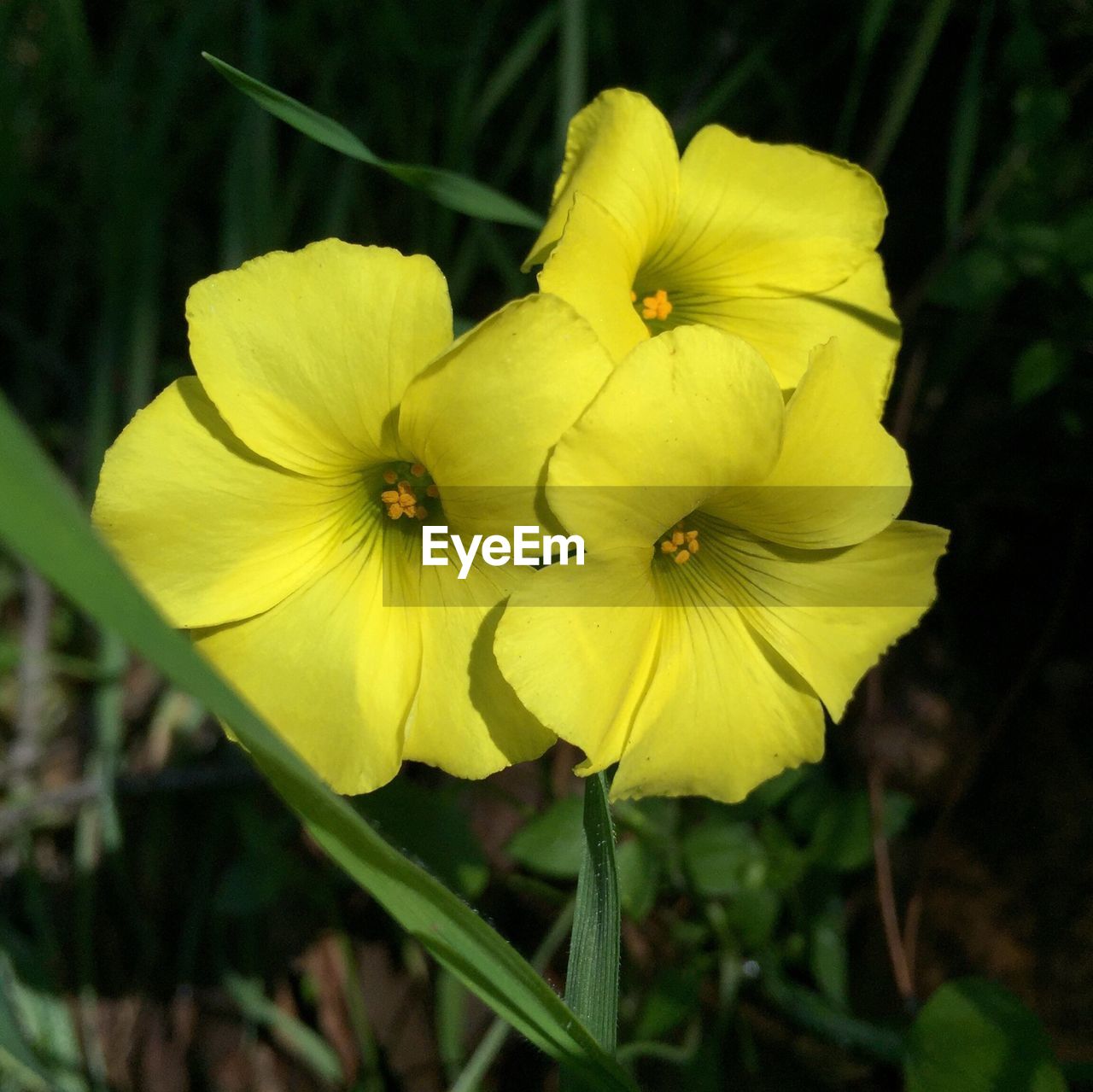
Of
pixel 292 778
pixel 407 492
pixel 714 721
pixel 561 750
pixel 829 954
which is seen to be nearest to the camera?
pixel 292 778

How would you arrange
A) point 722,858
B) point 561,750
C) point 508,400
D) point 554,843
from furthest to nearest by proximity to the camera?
point 561,750 → point 722,858 → point 554,843 → point 508,400

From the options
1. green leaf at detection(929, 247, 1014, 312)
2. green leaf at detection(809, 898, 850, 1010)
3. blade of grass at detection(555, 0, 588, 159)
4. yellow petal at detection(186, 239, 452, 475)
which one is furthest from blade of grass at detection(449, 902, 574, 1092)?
blade of grass at detection(555, 0, 588, 159)

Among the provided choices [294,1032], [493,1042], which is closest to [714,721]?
[493,1042]

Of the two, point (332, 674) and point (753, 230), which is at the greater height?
point (753, 230)

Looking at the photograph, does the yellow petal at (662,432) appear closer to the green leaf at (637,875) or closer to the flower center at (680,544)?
the flower center at (680,544)

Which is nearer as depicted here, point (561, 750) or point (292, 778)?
point (292, 778)

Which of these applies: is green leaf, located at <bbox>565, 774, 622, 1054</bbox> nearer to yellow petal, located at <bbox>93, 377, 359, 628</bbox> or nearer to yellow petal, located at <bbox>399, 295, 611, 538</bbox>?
yellow petal, located at <bbox>399, 295, 611, 538</bbox>

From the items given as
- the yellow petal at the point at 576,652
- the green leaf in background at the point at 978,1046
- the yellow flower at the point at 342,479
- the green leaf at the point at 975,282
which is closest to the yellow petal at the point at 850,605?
the yellow petal at the point at 576,652

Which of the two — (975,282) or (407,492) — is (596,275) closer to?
(407,492)
